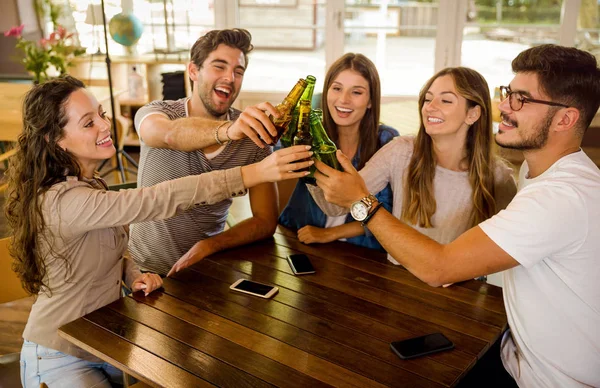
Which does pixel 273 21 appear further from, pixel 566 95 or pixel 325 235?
pixel 566 95

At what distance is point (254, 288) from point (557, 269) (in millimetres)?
810

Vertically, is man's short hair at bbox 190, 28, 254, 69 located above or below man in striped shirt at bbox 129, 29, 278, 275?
above

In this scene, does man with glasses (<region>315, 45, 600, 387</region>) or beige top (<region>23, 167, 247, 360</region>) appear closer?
man with glasses (<region>315, 45, 600, 387</region>)

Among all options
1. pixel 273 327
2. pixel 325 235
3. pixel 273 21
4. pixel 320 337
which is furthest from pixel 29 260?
pixel 273 21

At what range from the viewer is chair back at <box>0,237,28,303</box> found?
183 cm

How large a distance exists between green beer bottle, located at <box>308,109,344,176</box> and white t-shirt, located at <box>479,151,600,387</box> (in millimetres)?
497

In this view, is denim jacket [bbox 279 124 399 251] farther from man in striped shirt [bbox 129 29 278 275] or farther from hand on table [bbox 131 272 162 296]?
hand on table [bbox 131 272 162 296]

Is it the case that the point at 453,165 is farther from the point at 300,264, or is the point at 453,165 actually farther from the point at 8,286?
the point at 8,286

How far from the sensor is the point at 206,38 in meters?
2.16

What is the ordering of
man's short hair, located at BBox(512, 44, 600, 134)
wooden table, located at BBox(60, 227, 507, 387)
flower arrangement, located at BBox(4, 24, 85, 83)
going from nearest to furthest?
wooden table, located at BBox(60, 227, 507, 387) < man's short hair, located at BBox(512, 44, 600, 134) < flower arrangement, located at BBox(4, 24, 85, 83)

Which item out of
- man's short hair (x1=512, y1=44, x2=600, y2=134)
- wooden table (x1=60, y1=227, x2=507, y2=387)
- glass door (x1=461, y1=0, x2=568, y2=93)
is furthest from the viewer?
glass door (x1=461, y1=0, x2=568, y2=93)

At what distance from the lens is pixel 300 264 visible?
1807mm

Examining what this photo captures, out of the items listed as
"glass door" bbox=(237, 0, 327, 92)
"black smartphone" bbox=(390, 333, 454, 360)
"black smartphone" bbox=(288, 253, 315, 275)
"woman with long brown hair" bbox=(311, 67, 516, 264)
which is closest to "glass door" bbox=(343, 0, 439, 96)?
"glass door" bbox=(237, 0, 327, 92)

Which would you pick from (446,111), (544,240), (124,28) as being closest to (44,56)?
(124,28)
